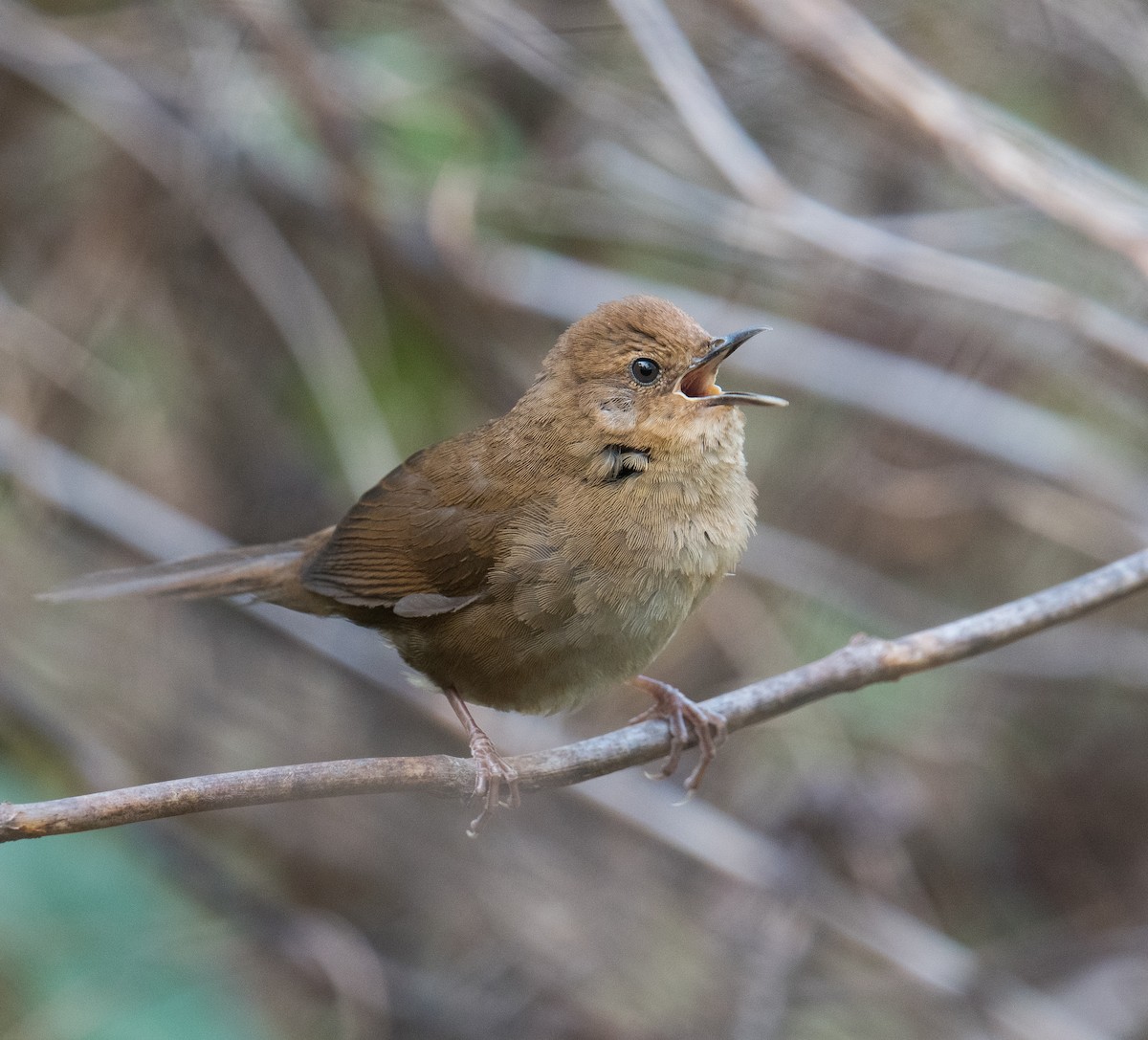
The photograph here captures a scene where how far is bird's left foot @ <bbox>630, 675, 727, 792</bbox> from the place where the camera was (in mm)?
3223

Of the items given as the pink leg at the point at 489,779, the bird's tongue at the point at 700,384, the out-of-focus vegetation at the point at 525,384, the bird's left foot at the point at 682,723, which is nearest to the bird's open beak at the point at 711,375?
the bird's tongue at the point at 700,384

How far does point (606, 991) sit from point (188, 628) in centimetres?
210

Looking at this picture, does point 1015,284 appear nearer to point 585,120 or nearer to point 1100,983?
point 585,120

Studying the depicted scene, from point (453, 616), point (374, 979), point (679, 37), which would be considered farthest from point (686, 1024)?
point (679, 37)

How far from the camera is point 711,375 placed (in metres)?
3.25

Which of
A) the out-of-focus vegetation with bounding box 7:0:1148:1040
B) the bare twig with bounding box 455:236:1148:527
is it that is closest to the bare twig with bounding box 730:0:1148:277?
the out-of-focus vegetation with bounding box 7:0:1148:1040

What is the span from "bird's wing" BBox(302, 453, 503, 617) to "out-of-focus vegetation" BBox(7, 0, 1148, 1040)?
1321 mm

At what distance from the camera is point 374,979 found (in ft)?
15.0

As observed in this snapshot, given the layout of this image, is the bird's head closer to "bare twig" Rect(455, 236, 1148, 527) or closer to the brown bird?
the brown bird

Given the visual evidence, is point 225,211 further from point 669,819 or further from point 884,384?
point 669,819

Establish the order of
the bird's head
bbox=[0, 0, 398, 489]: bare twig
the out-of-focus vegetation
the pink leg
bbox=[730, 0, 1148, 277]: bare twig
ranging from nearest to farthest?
1. the pink leg
2. the bird's head
3. bbox=[730, 0, 1148, 277]: bare twig
4. the out-of-focus vegetation
5. bbox=[0, 0, 398, 489]: bare twig

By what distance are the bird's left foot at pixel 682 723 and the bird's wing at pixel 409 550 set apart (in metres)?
0.54

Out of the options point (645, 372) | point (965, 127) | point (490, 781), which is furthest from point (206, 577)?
point (965, 127)

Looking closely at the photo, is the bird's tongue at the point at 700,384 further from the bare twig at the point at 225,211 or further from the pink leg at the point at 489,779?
the bare twig at the point at 225,211
